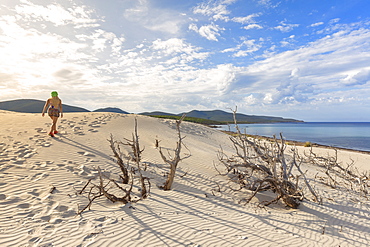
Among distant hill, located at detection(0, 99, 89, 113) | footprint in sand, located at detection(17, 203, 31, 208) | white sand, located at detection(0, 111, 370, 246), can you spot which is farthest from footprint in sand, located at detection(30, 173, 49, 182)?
distant hill, located at detection(0, 99, 89, 113)

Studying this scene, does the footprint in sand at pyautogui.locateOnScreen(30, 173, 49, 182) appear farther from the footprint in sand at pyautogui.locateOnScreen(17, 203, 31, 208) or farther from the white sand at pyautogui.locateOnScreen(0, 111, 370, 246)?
the footprint in sand at pyautogui.locateOnScreen(17, 203, 31, 208)

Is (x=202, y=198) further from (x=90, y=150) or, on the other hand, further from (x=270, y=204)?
(x=90, y=150)

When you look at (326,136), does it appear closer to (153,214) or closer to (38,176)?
(153,214)

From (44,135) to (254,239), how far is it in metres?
9.85

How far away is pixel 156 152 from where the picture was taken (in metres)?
9.86

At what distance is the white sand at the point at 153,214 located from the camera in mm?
3381

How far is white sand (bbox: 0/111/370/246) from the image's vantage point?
11.1ft

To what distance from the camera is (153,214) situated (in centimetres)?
418

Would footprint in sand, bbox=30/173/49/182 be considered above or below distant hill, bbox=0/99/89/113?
below

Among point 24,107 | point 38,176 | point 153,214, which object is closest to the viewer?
point 153,214

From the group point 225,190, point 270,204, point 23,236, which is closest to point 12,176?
point 23,236

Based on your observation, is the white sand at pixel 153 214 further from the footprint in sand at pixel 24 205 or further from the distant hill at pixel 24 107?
the distant hill at pixel 24 107

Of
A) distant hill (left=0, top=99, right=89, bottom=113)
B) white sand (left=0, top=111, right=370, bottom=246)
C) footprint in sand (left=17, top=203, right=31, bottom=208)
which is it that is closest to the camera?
white sand (left=0, top=111, right=370, bottom=246)

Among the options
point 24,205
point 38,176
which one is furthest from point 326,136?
point 24,205
